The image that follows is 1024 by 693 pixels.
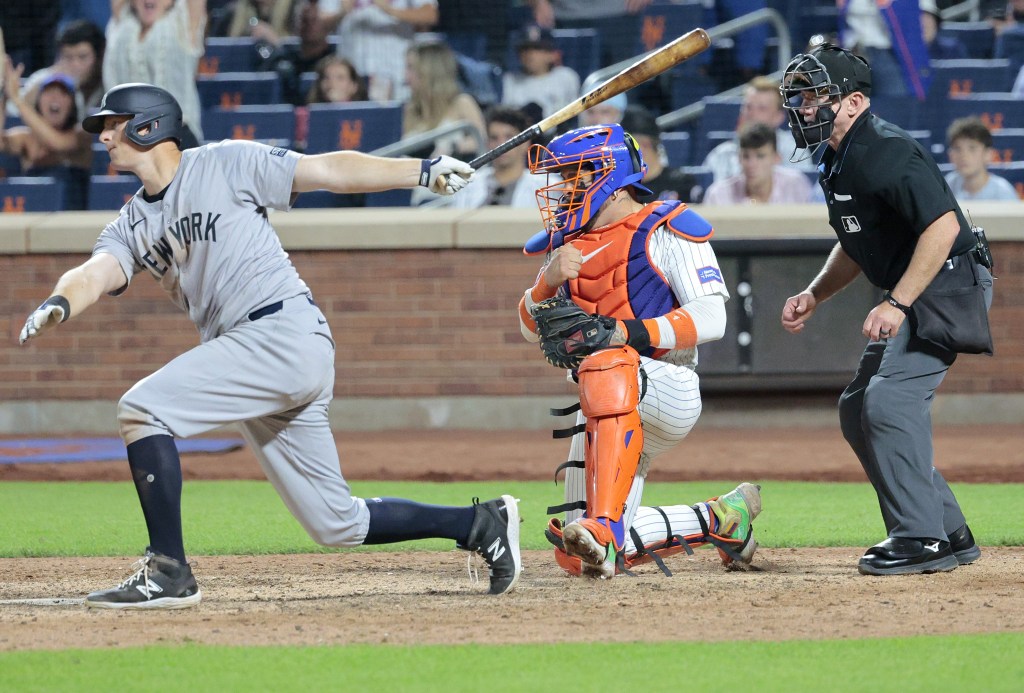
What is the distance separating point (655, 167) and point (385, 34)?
3.26 meters

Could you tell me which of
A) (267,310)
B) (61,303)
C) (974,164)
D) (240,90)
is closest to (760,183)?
(974,164)

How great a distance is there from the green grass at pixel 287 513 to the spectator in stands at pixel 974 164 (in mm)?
3139

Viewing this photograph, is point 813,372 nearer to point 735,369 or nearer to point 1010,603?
point 735,369

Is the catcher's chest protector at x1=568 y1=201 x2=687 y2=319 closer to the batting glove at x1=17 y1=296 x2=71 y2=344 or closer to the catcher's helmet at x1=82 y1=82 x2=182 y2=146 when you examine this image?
the catcher's helmet at x1=82 y1=82 x2=182 y2=146

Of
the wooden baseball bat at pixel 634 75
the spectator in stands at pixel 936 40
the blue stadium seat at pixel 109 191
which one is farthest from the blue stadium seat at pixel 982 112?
the wooden baseball bat at pixel 634 75

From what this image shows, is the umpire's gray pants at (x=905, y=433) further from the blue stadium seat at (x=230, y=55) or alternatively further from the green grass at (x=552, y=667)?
the blue stadium seat at (x=230, y=55)

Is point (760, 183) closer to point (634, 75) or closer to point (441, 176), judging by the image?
point (634, 75)

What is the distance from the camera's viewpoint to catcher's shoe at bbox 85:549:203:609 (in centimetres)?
432

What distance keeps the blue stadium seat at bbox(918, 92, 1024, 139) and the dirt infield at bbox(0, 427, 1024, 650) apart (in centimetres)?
629

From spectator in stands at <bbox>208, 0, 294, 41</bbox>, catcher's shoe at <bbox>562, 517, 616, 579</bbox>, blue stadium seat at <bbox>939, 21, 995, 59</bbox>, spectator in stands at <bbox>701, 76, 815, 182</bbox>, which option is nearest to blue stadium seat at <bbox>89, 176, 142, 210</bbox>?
spectator in stands at <bbox>208, 0, 294, 41</bbox>

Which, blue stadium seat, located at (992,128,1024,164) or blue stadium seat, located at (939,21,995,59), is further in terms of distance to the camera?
blue stadium seat, located at (939,21,995,59)

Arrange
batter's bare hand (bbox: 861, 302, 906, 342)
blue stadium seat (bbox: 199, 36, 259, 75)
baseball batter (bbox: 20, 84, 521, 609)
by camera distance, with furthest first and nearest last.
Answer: blue stadium seat (bbox: 199, 36, 259, 75), batter's bare hand (bbox: 861, 302, 906, 342), baseball batter (bbox: 20, 84, 521, 609)

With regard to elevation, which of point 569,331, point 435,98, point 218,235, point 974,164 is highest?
point 435,98

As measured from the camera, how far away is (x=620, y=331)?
4617mm
